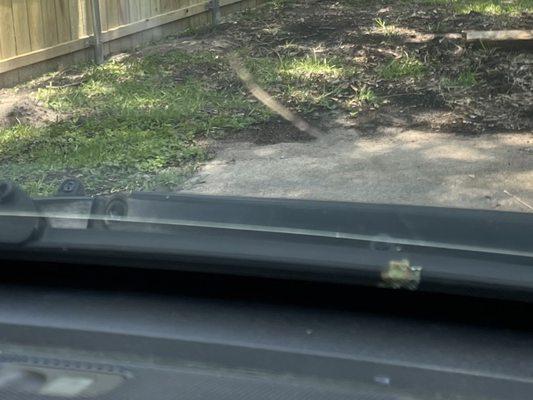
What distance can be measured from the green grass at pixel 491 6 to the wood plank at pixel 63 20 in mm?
4831

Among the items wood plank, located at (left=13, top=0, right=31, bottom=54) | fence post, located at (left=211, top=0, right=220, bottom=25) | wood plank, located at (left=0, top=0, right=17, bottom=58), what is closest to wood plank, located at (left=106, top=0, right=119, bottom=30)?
wood plank, located at (left=13, top=0, right=31, bottom=54)

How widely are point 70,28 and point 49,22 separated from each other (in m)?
0.34

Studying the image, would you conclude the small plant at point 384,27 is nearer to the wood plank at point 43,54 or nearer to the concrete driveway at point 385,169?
the concrete driveway at point 385,169

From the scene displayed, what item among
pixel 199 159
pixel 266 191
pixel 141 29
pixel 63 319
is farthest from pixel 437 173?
pixel 141 29

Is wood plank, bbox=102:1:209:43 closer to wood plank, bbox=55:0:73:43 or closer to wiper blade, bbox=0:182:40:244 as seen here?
wood plank, bbox=55:0:73:43

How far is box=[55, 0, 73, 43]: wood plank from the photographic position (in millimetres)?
9297

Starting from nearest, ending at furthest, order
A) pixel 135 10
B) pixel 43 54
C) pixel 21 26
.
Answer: pixel 21 26 → pixel 43 54 → pixel 135 10

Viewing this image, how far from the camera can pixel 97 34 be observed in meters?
9.54

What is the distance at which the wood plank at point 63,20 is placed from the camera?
9.30 m

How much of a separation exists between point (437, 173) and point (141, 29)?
551cm

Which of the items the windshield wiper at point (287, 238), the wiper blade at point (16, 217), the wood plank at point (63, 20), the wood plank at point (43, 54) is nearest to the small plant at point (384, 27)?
the wood plank at point (43, 54)

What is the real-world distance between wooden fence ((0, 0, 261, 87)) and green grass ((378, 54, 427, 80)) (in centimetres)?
329

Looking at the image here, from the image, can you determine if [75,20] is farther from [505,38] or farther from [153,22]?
[505,38]

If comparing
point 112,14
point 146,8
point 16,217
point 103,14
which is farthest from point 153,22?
point 16,217
